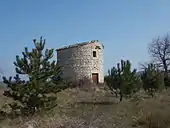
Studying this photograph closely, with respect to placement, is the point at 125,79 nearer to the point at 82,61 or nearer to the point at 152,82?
the point at 152,82

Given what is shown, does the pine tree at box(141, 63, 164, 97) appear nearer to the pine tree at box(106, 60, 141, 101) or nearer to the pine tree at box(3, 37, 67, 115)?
the pine tree at box(106, 60, 141, 101)

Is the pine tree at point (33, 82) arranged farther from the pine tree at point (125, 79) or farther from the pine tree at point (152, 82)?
the pine tree at point (152, 82)

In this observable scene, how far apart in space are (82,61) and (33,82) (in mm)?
26930

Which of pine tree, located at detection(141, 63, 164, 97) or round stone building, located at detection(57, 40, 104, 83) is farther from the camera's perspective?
round stone building, located at detection(57, 40, 104, 83)

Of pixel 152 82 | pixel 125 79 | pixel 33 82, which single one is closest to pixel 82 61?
pixel 152 82

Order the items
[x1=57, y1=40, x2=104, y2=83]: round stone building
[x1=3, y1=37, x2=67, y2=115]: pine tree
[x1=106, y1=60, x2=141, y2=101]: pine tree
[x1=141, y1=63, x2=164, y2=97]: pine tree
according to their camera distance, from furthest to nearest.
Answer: [x1=57, y1=40, x2=104, y2=83]: round stone building < [x1=141, y1=63, x2=164, y2=97]: pine tree < [x1=106, y1=60, x2=141, y2=101]: pine tree < [x1=3, y1=37, x2=67, y2=115]: pine tree

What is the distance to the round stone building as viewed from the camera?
1692 inches

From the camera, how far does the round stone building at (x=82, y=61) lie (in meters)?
43.0

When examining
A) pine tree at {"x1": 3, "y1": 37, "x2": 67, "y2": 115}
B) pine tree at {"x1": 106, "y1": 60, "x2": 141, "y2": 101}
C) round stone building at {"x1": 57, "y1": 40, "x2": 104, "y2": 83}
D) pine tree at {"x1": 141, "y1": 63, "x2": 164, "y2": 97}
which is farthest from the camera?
round stone building at {"x1": 57, "y1": 40, "x2": 104, "y2": 83}

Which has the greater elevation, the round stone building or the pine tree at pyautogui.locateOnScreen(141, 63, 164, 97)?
the round stone building

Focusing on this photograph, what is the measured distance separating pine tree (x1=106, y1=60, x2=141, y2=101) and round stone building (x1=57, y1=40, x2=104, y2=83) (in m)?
16.4

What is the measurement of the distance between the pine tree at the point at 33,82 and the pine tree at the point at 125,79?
8.97 metres

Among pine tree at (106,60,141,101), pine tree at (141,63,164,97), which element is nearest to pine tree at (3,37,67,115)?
pine tree at (106,60,141,101)

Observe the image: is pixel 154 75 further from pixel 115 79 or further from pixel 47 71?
pixel 47 71
